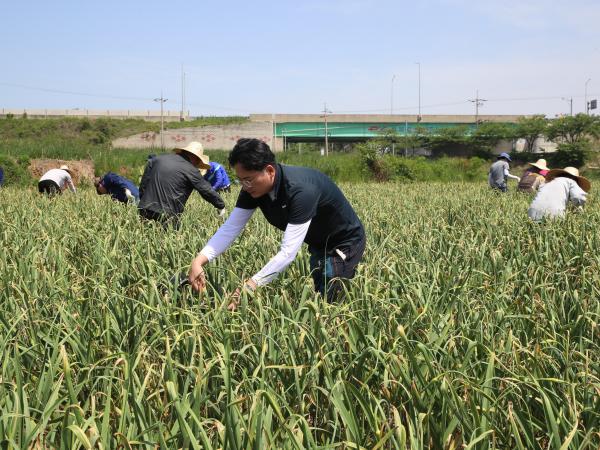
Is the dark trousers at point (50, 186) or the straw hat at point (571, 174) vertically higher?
the straw hat at point (571, 174)

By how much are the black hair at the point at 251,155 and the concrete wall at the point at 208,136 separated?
44462 mm

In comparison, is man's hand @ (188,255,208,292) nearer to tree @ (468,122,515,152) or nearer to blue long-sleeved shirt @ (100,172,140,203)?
blue long-sleeved shirt @ (100,172,140,203)

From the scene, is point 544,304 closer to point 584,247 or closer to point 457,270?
point 457,270

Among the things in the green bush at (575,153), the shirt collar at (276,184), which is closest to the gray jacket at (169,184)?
the shirt collar at (276,184)

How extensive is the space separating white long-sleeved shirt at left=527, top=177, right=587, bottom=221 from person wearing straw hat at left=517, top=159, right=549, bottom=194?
149 inches

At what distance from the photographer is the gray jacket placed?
5.47 meters

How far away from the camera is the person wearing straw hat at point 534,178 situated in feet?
33.3

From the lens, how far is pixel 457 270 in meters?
3.46

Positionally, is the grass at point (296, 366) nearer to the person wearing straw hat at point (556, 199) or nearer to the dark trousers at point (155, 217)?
the dark trousers at point (155, 217)

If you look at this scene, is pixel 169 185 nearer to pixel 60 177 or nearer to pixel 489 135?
pixel 60 177

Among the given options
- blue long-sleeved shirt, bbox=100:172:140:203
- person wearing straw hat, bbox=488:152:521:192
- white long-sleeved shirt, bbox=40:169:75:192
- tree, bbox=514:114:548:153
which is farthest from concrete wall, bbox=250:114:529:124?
blue long-sleeved shirt, bbox=100:172:140:203

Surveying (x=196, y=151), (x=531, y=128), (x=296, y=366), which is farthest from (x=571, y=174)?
(x=531, y=128)

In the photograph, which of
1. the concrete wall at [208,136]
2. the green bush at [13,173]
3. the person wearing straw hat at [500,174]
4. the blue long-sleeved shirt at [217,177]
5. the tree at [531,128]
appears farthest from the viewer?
the tree at [531,128]

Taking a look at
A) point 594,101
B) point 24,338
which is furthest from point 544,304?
point 594,101
